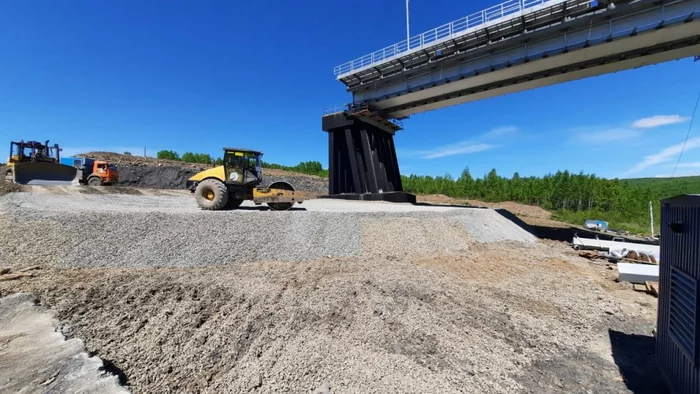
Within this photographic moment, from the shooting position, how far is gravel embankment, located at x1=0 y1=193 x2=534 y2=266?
6.52m

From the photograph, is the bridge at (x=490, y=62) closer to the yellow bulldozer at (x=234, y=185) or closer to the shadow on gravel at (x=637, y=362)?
the yellow bulldozer at (x=234, y=185)

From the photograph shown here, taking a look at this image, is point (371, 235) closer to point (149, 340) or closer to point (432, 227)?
point (432, 227)

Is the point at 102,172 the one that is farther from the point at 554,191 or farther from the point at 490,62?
the point at 554,191

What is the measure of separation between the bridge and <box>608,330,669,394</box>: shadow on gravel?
46.0 feet

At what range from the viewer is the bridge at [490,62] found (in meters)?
12.6

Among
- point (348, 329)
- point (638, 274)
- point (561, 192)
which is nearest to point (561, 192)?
point (561, 192)

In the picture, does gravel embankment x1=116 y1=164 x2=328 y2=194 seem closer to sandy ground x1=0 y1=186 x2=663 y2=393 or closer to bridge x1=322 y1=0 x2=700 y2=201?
bridge x1=322 y1=0 x2=700 y2=201

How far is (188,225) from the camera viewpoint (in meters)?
7.99

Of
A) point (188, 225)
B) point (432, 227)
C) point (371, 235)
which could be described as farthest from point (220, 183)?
point (432, 227)

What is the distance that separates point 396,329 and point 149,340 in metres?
3.47

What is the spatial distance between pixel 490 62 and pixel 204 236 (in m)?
16.6

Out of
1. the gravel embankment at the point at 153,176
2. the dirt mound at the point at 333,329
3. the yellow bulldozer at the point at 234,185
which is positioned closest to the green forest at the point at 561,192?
the gravel embankment at the point at 153,176

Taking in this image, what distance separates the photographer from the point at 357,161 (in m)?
21.5

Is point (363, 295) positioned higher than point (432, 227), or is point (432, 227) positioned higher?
point (432, 227)
